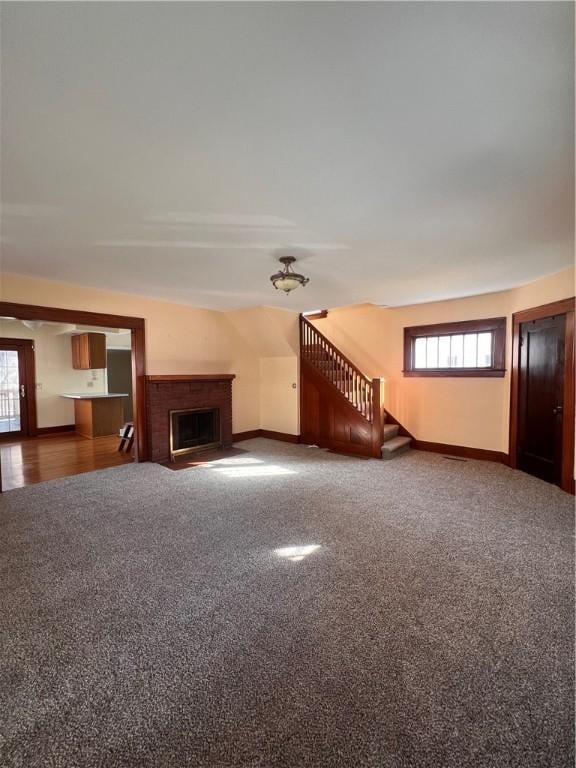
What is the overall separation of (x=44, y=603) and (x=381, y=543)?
243 cm

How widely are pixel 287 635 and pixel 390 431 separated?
14.8 ft

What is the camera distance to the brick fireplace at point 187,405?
5.39 m

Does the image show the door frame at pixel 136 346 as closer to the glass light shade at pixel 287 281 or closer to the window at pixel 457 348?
the glass light shade at pixel 287 281

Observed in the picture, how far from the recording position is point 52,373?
7.87 m

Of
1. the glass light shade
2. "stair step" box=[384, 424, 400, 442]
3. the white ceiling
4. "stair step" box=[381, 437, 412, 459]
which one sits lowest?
"stair step" box=[381, 437, 412, 459]

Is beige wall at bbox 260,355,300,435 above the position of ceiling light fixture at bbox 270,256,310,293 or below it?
below

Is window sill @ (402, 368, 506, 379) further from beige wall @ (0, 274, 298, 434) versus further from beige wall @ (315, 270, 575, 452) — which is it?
beige wall @ (0, 274, 298, 434)

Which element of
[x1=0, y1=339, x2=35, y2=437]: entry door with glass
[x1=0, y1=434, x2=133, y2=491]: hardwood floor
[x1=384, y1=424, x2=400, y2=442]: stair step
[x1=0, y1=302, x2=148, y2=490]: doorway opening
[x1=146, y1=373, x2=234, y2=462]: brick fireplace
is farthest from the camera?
[x1=0, y1=339, x2=35, y2=437]: entry door with glass

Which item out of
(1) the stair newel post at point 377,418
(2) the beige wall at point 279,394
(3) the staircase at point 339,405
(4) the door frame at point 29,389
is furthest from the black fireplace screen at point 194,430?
(4) the door frame at point 29,389

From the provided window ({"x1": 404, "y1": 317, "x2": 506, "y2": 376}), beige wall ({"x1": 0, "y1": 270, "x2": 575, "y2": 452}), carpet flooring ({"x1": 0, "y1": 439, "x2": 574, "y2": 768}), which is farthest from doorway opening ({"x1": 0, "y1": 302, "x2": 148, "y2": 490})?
window ({"x1": 404, "y1": 317, "x2": 506, "y2": 376})

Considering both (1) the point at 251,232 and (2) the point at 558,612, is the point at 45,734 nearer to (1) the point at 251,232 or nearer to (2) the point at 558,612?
(2) the point at 558,612

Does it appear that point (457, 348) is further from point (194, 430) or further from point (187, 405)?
point (194, 430)

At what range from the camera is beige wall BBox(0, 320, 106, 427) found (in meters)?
7.53

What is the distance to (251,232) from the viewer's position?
276 cm
